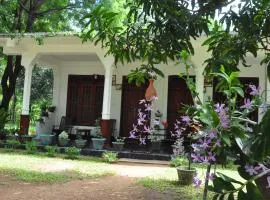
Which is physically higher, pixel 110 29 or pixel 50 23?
pixel 50 23

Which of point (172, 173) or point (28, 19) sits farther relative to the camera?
point (28, 19)

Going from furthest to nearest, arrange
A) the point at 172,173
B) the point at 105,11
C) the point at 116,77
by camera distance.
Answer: the point at 116,77, the point at 172,173, the point at 105,11

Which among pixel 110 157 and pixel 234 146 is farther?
pixel 110 157

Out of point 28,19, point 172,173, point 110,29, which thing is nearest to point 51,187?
point 172,173

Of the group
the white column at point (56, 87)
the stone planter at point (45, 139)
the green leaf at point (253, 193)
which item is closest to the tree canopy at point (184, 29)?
the green leaf at point (253, 193)

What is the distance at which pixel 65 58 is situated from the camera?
15484 mm

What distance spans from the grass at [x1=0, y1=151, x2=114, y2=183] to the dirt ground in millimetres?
397

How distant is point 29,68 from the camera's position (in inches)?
555

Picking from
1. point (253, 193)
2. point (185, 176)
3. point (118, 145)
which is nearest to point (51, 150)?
point (118, 145)

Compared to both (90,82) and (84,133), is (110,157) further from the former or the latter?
(90,82)

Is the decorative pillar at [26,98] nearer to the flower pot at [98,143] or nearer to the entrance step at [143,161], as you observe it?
the flower pot at [98,143]

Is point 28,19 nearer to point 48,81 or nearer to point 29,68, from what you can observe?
point 29,68

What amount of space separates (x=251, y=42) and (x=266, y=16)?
0.59ft

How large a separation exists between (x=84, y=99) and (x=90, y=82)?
0.65 metres
